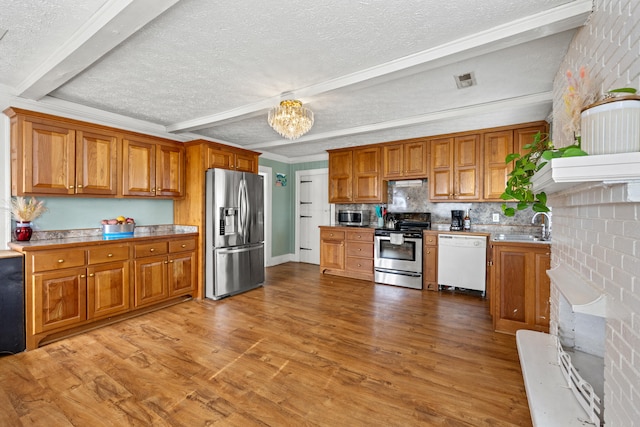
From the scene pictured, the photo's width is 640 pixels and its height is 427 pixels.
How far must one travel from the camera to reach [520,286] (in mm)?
2795

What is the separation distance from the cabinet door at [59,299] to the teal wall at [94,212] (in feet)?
2.68

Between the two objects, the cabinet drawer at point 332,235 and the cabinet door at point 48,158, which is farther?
the cabinet drawer at point 332,235

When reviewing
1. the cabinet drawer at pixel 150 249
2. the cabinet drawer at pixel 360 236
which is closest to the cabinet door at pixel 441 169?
the cabinet drawer at pixel 360 236

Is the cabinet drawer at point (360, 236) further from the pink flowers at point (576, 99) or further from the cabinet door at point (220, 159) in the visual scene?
the pink flowers at point (576, 99)

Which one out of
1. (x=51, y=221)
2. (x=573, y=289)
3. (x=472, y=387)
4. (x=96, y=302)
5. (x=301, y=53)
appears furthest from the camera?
(x=51, y=221)

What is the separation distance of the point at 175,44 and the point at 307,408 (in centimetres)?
269

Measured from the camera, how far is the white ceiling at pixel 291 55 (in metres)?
1.76

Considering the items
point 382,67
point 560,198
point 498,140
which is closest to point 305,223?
point 498,140

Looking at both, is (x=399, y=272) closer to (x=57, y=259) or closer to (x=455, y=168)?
(x=455, y=168)

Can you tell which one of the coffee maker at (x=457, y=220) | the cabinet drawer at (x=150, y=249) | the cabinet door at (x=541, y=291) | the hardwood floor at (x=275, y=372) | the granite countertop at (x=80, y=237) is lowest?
the hardwood floor at (x=275, y=372)

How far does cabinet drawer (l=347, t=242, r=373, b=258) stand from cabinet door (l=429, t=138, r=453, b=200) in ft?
4.28

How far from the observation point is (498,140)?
4117mm

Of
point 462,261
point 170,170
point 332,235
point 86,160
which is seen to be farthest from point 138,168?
point 462,261

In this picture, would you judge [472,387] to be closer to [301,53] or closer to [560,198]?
[560,198]
